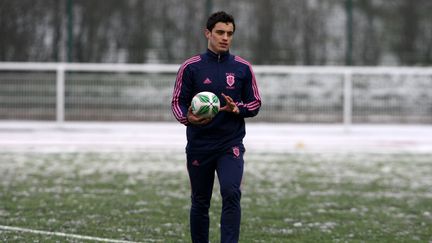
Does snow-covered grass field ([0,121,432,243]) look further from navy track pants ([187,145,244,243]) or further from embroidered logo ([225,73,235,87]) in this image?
embroidered logo ([225,73,235,87])

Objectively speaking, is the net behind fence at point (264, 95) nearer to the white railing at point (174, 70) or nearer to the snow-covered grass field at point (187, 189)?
the white railing at point (174, 70)

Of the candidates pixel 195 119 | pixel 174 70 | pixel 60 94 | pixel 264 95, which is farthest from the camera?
pixel 174 70

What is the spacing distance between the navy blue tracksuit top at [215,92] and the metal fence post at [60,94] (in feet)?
54.9

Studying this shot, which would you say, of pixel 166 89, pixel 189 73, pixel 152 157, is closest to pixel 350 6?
pixel 166 89

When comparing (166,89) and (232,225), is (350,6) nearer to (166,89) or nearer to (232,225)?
(166,89)

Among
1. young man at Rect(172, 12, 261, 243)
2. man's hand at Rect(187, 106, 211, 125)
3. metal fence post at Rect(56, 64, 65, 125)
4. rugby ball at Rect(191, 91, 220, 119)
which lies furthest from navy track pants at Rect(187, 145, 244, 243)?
metal fence post at Rect(56, 64, 65, 125)

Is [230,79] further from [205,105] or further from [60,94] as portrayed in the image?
[60,94]

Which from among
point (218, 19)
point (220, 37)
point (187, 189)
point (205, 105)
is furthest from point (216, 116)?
point (187, 189)

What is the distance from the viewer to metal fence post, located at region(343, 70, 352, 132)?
23.8 meters

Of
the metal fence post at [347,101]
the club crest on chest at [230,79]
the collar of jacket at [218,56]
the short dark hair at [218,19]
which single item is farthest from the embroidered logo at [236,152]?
the metal fence post at [347,101]

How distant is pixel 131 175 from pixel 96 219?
172 inches

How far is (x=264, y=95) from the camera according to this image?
79.0 feet

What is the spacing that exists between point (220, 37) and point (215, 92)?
0.44 m

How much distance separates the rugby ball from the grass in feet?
5.97
